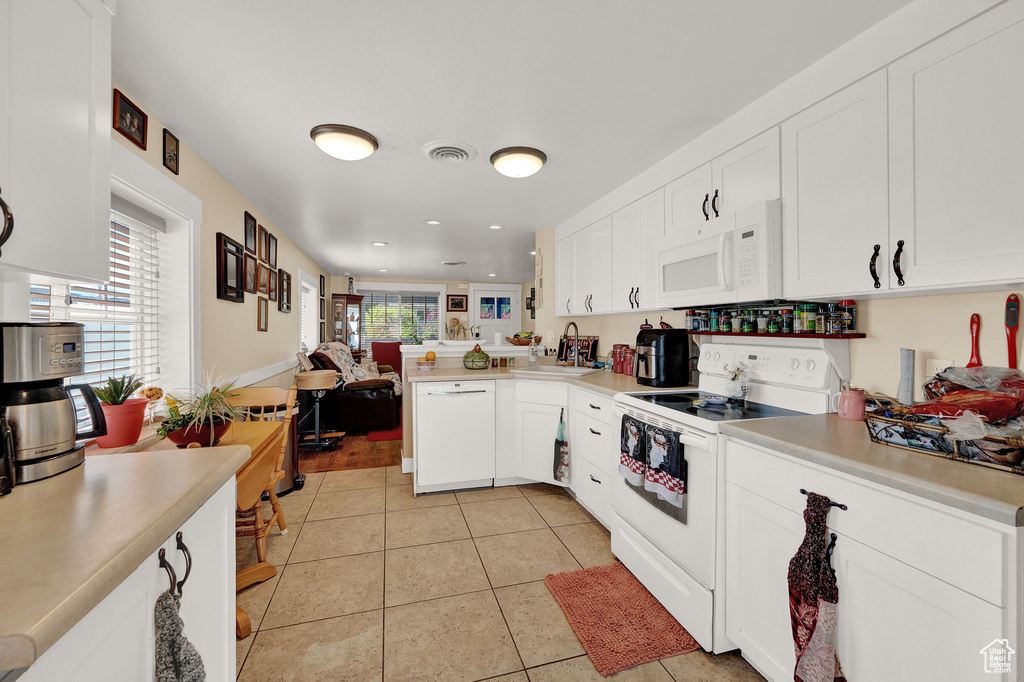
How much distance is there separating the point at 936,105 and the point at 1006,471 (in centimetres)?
113

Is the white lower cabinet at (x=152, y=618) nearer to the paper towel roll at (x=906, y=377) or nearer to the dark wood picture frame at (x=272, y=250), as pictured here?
the paper towel roll at (x=906, y=377)

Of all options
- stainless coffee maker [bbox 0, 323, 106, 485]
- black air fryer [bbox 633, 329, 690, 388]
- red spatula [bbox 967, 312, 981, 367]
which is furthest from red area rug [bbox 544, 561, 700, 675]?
stainless coffee maker [bbox 0, 323, 106, 485]

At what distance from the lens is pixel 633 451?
2125 millimetres

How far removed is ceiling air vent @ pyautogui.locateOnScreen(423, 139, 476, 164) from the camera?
98.5 inches

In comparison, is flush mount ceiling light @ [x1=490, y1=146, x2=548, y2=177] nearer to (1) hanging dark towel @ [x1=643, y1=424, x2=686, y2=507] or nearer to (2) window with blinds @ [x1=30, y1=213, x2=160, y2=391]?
(1) hanging dark towel @ [x1=643, y1=424, x2=686, y2=507]

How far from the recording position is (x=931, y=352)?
1.60 metres

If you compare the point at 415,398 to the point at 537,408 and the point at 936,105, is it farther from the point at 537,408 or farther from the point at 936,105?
the point at 936,105

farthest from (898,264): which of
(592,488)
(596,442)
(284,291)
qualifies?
(284,291)

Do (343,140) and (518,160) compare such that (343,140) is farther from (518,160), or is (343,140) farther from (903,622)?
(903,622)

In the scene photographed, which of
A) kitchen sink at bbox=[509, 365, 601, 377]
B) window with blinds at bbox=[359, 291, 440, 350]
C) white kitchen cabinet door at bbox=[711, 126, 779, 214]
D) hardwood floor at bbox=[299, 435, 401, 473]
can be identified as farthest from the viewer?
window with blinds at bbox=[359, 291, 440, 350]

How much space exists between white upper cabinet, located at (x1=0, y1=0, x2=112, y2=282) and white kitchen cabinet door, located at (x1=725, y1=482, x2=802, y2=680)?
2154mm

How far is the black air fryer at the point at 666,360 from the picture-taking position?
2.61m

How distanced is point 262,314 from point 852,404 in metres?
4.20

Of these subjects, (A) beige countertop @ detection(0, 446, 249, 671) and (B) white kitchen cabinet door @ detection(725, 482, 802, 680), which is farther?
(B) white kitchen cabinet door @ detection(725, 482, 802, 680)
